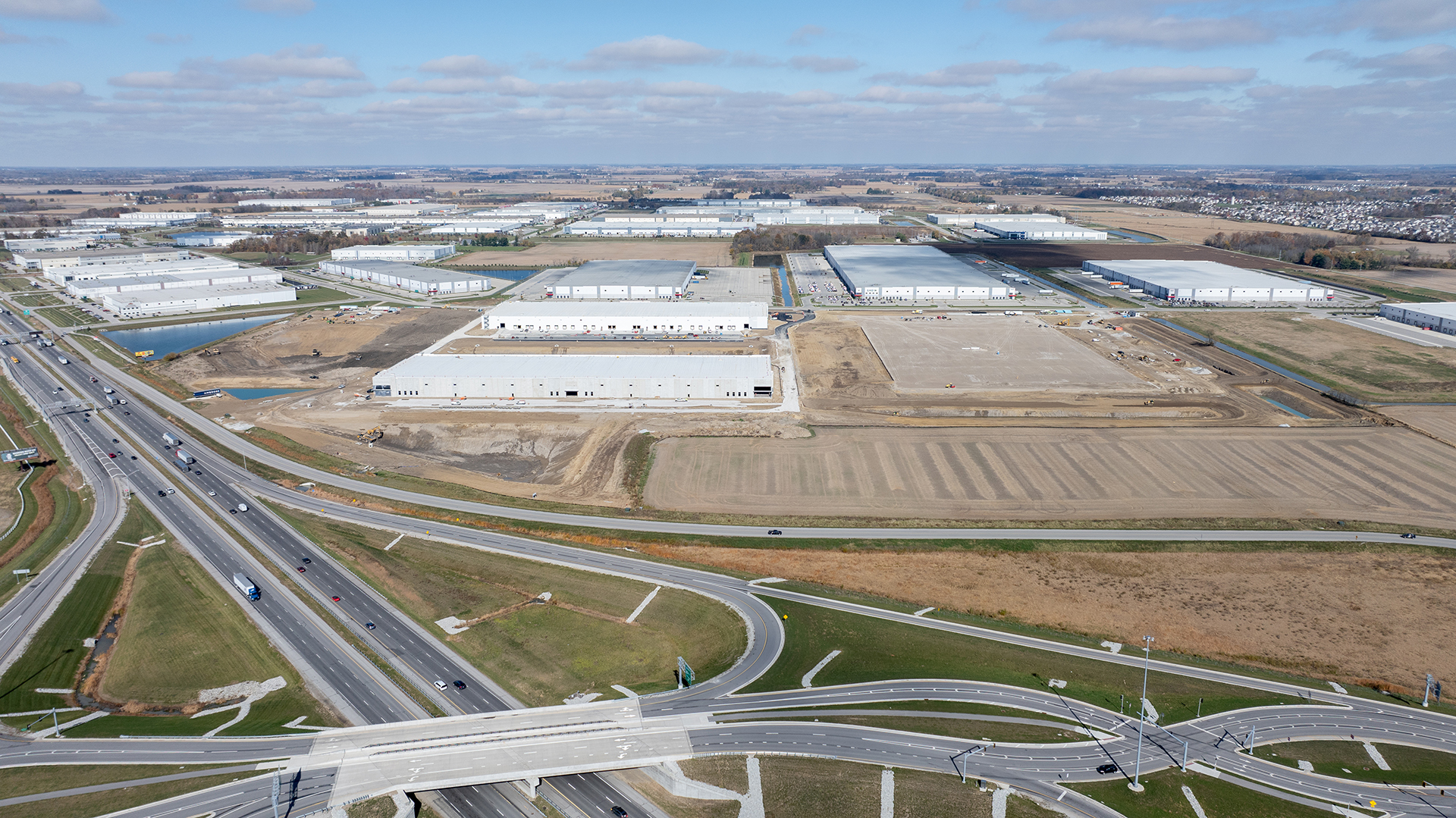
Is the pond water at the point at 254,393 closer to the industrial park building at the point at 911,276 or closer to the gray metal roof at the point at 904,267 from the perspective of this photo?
the industrial park building at the point at 911,276

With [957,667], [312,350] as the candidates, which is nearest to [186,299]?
[312,350]

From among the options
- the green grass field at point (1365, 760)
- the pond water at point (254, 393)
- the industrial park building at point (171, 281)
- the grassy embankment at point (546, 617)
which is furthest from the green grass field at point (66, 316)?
the green grass field at point (1365, 760)

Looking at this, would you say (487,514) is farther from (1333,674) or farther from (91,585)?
(1333,674)

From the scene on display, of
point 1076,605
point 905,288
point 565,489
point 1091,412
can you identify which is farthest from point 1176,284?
point 565,489

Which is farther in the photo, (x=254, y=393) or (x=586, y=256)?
(x=586, y=256)

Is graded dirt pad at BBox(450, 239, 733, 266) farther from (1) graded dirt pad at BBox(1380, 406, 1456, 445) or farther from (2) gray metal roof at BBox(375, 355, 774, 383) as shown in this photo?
(1) graded dirt pad at BBox(1380, 406, 1456, 445)

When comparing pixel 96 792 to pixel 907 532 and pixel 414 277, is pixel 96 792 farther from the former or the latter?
pixel 414 277

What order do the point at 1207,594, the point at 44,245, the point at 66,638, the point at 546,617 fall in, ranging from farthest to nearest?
the point at 44,245
the point at 1207,594
the point at 546,617
the point at 66,638
